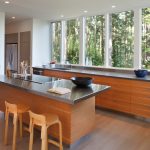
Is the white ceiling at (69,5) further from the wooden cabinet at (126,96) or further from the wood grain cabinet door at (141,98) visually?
the wood grain cabinet door at (141,98)

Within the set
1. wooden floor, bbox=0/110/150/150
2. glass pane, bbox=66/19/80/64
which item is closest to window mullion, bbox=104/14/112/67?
glass pane, bbox=66/19/80/64

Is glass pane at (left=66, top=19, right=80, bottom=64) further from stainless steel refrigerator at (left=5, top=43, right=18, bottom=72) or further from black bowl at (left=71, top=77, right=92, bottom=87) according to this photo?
black bowl at (left=71, top=77, right=92, bottom=87)

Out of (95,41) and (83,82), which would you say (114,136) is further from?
(95,41)

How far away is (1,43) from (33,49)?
3.91ft

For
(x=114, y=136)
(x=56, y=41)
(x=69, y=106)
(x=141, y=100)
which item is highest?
(x=56, y=41)

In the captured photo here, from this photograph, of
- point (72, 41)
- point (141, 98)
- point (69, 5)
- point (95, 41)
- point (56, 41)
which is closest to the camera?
point (141, 98)

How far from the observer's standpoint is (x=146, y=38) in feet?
15.4

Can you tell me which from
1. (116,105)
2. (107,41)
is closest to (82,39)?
(107,41)

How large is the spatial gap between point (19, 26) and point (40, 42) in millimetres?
1112

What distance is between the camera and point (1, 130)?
3.29m

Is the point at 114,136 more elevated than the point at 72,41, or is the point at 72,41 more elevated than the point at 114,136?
the point at 72,41

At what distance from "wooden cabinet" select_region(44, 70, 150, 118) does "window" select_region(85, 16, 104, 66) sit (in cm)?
131

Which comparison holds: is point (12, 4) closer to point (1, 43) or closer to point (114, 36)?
point (1, 43)

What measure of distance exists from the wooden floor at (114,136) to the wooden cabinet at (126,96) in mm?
237
